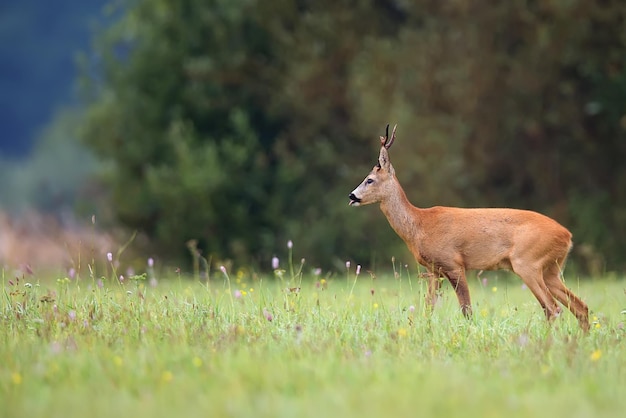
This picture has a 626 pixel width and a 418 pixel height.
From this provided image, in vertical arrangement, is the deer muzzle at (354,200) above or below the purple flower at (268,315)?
above

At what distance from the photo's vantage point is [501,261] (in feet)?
34.7

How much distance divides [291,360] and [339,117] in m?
18.6

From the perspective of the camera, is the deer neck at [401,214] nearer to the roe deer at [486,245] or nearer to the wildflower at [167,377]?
the roe deer at [486,245]

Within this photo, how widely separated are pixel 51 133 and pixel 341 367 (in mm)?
64378

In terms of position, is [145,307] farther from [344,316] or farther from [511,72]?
[511,72]

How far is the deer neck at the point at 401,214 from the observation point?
11031 millimetres

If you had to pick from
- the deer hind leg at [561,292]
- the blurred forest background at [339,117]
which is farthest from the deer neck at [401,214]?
the blurred forest background at [339,117]

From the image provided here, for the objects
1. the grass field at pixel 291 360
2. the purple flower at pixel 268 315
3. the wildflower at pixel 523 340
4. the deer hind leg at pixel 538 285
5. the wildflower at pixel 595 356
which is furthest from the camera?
the deer hind leg at pixel 538 285

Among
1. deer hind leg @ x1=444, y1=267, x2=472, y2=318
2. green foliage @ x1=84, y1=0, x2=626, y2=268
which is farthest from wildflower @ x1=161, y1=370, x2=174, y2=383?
green foliage @ x1=84, y1=0, x2=626, y2=268

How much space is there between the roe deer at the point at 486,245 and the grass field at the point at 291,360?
0.31 m

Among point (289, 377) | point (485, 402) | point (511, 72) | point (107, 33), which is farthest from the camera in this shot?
point (107, 33)

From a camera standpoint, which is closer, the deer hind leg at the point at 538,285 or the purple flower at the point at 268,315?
the purple flower at the point at 268,315

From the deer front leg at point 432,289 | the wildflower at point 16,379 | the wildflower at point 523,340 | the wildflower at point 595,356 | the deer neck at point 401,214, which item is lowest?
the wildflower at point 595,356

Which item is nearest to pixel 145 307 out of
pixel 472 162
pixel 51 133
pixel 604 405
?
pixel 604 405
